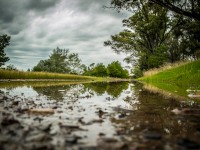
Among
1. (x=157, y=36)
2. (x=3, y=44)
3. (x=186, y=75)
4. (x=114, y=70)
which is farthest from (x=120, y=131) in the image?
(x=114, y=70)

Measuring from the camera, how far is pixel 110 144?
8.54ft

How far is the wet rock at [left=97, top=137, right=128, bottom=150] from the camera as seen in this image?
2482mm

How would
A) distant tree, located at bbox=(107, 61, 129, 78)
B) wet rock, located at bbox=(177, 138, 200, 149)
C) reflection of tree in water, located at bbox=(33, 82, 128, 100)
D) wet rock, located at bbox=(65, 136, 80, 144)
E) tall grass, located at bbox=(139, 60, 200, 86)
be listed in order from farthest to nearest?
1. distant tree, located at bbox=(107, 61, 129, 78)
2. tall grass, located at bbox=(139, 60, 200, 86)
3. reflection of tree in water, located at bbox=(33, 82, 128, 100)
4. wet rock, located at bbox=(65, 136, 80, 144)
5. wet rock, located at bbox=(177, 138, 200, 149)

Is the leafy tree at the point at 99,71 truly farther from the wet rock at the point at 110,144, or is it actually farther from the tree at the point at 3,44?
the wet rock at the point at 110,144

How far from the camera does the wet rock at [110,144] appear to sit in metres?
2.48

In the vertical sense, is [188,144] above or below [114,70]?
below

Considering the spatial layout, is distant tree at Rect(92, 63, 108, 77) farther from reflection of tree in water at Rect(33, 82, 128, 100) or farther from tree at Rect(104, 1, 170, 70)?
reflection of tree in water at Rect(33, 82, 128, 100)

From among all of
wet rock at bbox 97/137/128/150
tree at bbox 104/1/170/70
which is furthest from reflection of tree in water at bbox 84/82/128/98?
tree at bbox 104/1/170/70

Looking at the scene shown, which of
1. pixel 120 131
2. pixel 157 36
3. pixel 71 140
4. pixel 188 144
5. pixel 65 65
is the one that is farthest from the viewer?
pixel 65 65

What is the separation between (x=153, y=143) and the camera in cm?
270

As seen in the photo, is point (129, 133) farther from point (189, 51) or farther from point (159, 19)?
point (159, 19)

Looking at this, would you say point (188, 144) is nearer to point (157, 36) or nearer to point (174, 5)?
point (174, 5)

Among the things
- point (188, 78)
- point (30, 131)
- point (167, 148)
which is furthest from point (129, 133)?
point (188, 78)

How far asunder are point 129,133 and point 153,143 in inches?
20.4
